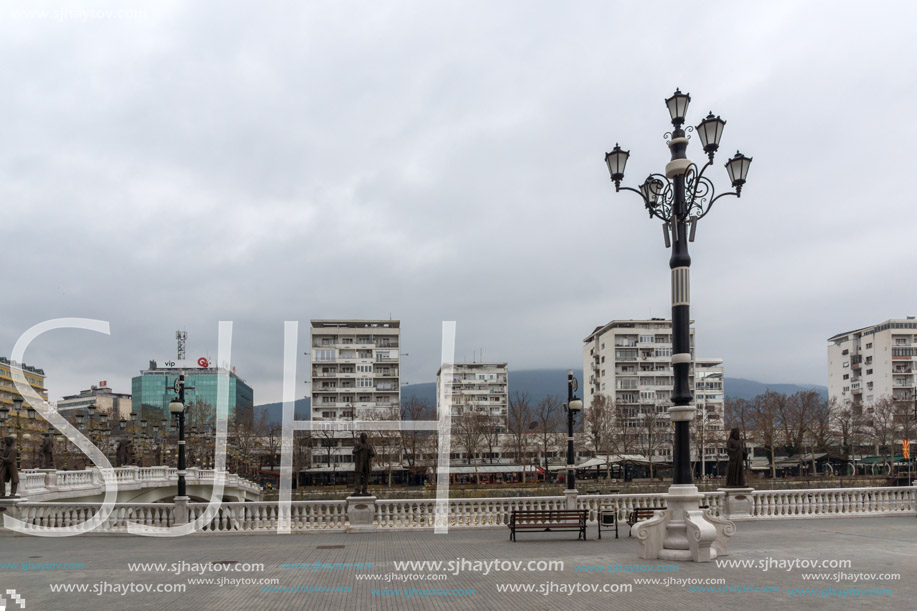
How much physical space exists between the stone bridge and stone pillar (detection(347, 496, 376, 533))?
1096cm

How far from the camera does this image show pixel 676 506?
44.2 feet

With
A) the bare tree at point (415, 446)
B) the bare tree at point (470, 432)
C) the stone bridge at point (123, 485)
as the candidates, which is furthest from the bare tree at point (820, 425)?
the stone bridge at point (123, 485)

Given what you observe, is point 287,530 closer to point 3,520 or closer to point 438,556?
point 438,556

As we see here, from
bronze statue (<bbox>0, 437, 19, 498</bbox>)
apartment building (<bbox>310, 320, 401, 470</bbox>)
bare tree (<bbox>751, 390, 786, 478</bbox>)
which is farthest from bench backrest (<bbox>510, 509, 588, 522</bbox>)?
apartment building (<bbox>310, 320, 401, 470</bbox>)

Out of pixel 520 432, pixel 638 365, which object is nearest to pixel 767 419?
pixel 520 432

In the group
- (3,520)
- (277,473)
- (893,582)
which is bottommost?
(277,473)

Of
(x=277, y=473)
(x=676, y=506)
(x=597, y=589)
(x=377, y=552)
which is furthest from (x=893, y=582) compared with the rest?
(x=277, y=473)

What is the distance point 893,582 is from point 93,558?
50.8 feet

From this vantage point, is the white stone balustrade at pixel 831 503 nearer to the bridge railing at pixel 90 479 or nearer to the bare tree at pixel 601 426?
the bridge railing at pixel 90 479

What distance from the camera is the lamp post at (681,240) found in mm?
13422

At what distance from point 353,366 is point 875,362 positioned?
272 ft

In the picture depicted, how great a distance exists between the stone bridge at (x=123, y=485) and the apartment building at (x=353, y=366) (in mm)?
35886

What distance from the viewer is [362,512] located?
20781mm

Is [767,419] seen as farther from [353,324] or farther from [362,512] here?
[362,512]
